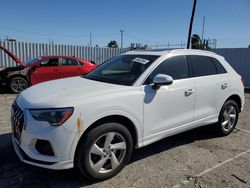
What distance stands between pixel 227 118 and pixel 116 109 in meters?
2.85

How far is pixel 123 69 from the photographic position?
391 centimetres

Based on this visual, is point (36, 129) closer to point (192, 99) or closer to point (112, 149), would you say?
point (112, 149)

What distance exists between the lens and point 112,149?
116 inches

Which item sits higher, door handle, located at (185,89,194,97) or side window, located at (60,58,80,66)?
side window, located at (60,58,80,66)

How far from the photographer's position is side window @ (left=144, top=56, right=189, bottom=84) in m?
3.46

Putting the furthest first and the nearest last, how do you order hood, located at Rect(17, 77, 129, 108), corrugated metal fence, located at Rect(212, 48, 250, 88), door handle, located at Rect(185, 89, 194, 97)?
corrugated metal fence, located at Rect(212, 48, 250, 88) → door handle, located at Rect(185, 89, 194, 97) → hood, located at Rect(17, 77, 129, 108)

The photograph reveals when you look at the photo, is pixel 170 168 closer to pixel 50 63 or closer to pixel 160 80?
pixel 160 80

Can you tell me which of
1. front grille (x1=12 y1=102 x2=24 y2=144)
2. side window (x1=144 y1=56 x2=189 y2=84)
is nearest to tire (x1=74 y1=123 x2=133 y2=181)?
front grille (x1=12 y1=102 x2=24 y2=144)

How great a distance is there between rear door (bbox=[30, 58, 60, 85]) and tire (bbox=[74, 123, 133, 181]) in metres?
6.67

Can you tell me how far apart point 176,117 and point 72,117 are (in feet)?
5.76

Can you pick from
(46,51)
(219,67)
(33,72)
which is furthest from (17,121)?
(46,51)

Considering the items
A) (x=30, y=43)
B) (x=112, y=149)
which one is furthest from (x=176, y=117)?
(x=30, y=43)

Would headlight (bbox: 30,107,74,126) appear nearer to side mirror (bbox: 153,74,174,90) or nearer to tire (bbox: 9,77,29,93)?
side mirror (bbox: 153,74,174,90)

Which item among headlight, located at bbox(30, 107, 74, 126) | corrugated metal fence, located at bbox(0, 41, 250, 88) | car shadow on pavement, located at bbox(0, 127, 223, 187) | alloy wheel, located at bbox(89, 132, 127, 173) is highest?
corrugated metal fence, located at bbox(0, 41, 250, 88)
